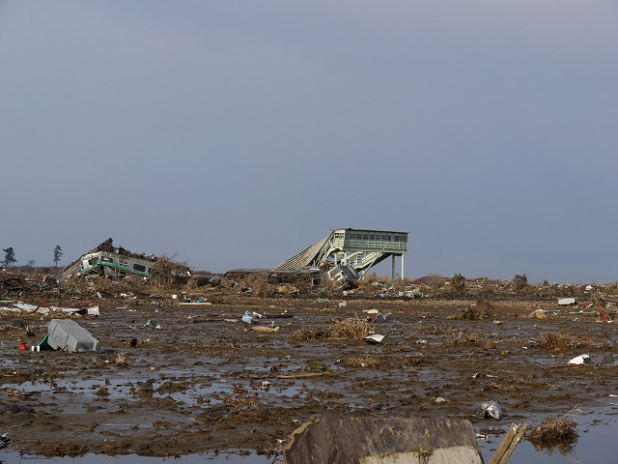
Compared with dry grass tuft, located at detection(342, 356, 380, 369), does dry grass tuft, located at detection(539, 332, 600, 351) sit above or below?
above

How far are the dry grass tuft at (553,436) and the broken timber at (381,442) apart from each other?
3407 mm

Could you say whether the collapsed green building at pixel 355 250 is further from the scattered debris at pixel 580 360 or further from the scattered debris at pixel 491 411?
the scattered debris at pixel 491 411

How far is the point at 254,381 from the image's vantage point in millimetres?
11789

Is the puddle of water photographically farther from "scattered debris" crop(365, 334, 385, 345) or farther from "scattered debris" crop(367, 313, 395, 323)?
"scattered debris" crop(367, 313, 395, 323)

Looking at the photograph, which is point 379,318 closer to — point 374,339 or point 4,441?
point 374,339

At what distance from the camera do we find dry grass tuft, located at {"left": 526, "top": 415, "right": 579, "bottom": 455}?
8.13 meters

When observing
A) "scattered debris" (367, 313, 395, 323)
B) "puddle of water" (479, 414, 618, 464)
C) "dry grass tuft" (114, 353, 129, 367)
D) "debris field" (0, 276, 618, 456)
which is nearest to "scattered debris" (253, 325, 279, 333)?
"debris field" (0, 276, 618, 456)

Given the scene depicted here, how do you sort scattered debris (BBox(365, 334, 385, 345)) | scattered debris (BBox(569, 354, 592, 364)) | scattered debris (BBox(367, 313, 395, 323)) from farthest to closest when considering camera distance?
1. scattered debris (BBox(367, 313, 395, 323))
2. scattered debris (BBox(365, 334, 385, 345))
3. scattered debris (BBox(569, 354, 592, 364))

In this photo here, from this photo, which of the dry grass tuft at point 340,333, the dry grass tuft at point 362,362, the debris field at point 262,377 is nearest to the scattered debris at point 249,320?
the debris field at point 262,377

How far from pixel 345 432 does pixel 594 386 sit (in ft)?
27.2

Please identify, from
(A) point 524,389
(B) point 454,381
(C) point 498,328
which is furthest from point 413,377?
(C) point 498,328

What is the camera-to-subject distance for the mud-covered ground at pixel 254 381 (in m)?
8.36

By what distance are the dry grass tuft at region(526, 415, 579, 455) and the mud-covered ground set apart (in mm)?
647

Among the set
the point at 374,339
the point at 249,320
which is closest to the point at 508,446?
the point at 374,339
